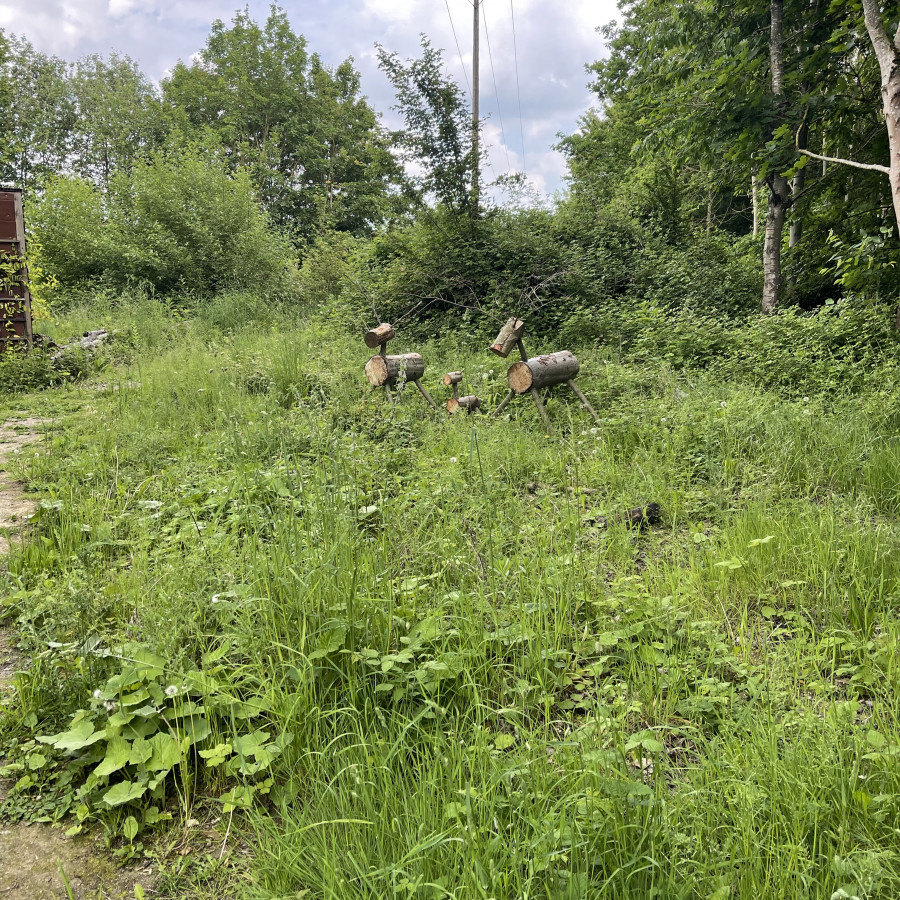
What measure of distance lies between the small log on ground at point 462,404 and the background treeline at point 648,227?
3095 mm

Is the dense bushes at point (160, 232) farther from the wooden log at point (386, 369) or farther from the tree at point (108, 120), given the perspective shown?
the tree at point (108, 120)

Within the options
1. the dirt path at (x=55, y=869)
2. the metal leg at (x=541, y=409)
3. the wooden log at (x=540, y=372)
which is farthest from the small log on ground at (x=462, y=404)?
the dirt path at (x=55, y=869)

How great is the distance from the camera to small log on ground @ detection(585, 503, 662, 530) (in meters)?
3.43

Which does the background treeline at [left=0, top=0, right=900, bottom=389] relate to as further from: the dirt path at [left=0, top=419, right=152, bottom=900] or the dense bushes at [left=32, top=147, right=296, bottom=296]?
the dirt path at [left=0, top=419, right=152, bottom=900]

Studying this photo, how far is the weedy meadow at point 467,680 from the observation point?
54.8 inches

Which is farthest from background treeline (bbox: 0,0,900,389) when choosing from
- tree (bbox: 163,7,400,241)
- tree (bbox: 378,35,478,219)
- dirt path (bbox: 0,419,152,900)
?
tree (bbox: 163,7,400,241)

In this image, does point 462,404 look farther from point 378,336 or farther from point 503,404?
point 378,336

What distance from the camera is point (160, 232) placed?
14336mm

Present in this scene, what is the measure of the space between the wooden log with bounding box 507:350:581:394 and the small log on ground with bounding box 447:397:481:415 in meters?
0.45

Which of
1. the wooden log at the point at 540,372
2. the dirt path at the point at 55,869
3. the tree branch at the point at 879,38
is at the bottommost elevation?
the dirt path at the point at 55,869

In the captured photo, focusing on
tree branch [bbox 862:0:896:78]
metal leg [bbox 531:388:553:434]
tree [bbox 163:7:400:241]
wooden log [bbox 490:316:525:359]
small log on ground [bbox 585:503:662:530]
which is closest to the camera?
small log on ground [bbox 585:503:662:530]

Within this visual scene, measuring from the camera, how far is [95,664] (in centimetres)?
204

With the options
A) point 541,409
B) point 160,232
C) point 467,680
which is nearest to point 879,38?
point 541,409

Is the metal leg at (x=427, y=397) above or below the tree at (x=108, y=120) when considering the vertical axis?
below
